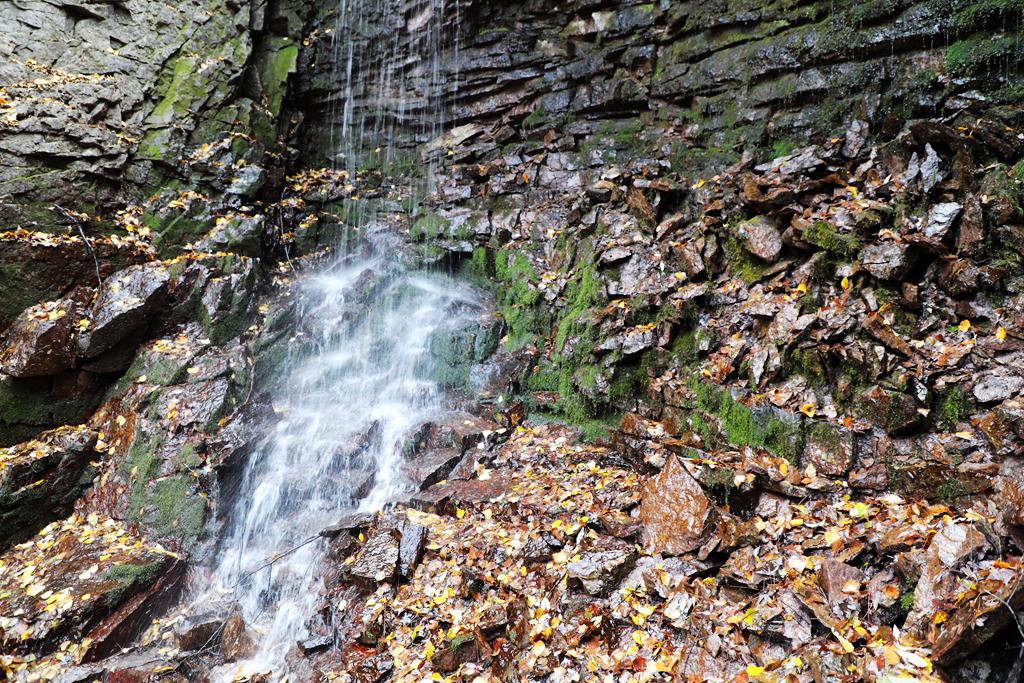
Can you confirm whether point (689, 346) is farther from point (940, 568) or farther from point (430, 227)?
point (430, 227)

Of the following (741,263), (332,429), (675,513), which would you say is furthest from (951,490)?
(332,429)

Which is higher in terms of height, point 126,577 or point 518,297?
point 518,297

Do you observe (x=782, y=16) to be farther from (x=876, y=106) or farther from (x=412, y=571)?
(x=412, y=571)

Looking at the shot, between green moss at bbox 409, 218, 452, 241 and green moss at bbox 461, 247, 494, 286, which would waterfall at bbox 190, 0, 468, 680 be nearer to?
green moss at bbox 461, 247, 494, 286

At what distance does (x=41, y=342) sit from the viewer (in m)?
6.55

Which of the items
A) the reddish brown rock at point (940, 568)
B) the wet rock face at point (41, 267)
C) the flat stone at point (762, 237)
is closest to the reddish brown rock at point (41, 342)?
the wet rock face at point (41, 267)

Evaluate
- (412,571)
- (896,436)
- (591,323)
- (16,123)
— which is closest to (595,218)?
(591,323)

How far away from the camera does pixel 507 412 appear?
707cm

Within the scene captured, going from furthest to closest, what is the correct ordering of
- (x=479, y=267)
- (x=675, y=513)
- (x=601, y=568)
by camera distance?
(x=479, y=267), (x=675, y=513), (x=601, y=568)

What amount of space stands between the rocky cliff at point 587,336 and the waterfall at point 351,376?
1.21 feet

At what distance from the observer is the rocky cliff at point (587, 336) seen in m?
3.70

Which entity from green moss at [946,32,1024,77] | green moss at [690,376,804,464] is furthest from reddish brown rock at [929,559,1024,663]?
green moss at [946,32,1024,77]

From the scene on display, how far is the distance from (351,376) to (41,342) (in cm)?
395

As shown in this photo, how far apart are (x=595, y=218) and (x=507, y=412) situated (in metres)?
3.42
